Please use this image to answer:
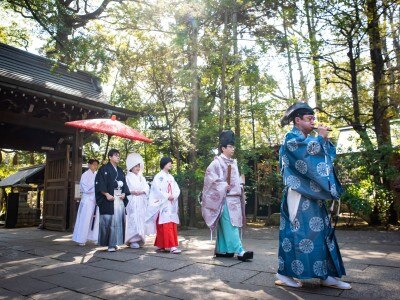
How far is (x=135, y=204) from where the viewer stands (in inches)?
278

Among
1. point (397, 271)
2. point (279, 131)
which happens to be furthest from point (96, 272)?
point (279, 131)

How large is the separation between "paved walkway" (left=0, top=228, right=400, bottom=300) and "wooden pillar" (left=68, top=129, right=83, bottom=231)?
355 centimetres

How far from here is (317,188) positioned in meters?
3.42

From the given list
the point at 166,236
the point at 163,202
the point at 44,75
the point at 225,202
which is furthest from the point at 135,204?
the point at 44,75

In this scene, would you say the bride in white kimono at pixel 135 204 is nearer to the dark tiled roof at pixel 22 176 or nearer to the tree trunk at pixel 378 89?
the tree trunk at pixel 378 89

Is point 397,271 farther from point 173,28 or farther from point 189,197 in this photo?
point 173,28

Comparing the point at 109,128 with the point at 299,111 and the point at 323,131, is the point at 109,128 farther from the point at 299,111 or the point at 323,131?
the point at 323,131

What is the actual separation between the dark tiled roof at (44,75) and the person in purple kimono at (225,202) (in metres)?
5.53

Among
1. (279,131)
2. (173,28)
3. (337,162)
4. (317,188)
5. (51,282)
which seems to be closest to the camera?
(317,188)

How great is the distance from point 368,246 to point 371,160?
360cm

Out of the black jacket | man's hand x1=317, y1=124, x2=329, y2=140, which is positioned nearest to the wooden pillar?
the black jacket

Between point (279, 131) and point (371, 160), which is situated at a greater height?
point (279, 131)

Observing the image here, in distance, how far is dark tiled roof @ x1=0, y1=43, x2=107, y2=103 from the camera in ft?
31.3

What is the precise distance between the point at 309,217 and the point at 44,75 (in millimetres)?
10026
